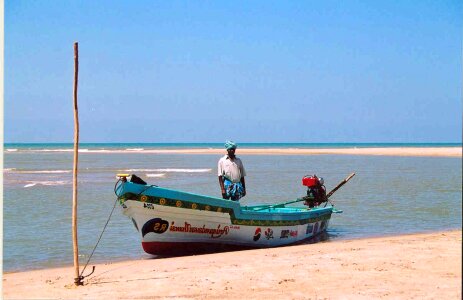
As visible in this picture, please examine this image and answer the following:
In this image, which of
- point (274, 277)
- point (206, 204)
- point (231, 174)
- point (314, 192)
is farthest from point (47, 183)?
point (274, 277)

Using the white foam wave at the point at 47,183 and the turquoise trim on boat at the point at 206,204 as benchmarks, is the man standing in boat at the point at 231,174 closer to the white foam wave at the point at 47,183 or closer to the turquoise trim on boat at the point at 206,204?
the turquoise trim on boat at the point at 206,204

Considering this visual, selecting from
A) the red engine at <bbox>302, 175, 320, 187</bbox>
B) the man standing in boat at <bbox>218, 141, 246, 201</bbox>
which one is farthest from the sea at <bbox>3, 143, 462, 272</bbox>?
the man standing in boat at <bbox>218, 141, 246, 201</bbox>

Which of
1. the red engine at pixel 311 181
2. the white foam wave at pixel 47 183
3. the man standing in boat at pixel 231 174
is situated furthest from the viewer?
the white foam wave at pixel 47 183

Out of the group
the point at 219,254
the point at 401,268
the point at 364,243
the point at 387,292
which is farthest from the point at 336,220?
the point at 387,292

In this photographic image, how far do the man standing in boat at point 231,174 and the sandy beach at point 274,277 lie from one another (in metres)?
1.03

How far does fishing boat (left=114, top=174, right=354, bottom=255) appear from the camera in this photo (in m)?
8.50

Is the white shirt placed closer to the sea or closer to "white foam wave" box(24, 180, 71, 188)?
the sea

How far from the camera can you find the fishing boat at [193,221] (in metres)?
8.50

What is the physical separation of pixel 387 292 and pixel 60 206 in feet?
37.4

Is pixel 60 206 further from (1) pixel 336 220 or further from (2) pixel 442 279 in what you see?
(2) pixel 442 279

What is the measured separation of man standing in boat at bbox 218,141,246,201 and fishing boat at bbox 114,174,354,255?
0.91 ft

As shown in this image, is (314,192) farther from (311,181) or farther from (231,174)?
(231,174)

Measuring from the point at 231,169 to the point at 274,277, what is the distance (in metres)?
2.84

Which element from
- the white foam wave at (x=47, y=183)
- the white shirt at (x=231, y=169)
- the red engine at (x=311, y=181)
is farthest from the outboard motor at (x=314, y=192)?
the white foam wave at (x=47, y=183)
